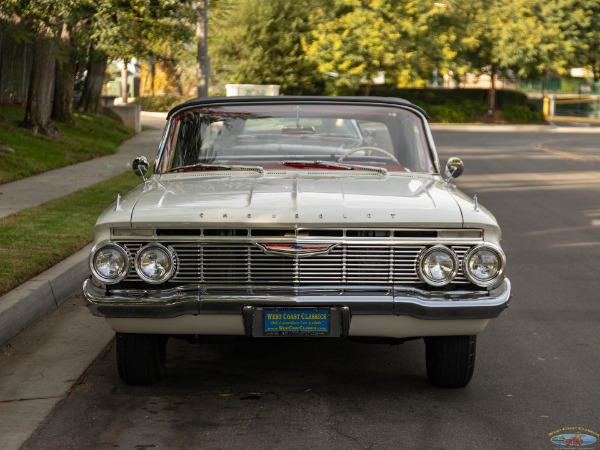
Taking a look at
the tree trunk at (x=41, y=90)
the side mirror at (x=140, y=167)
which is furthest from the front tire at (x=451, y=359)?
the tree trunk at (x=41, y=90)

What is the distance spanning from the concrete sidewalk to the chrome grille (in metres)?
2.25

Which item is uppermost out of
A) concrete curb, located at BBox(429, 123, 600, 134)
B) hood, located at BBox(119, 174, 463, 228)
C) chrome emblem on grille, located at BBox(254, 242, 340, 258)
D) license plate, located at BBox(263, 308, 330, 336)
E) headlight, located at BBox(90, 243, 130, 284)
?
hood, located at BBox(119, 174, 463, 228)

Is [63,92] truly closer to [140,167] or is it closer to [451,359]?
[140,167]

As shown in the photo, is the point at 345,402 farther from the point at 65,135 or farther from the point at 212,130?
the point at 65,135

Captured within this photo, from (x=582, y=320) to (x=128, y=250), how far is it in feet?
13.0

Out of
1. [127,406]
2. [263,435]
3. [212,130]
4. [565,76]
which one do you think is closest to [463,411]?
[263,435]

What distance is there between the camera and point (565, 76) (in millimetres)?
80688

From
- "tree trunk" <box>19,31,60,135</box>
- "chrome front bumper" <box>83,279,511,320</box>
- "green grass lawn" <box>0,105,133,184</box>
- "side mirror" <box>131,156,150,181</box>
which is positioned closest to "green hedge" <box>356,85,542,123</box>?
"green grass lawn" <box>0,105,133,184</box>

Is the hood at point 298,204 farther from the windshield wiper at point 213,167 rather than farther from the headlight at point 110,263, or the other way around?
the windshield wiper at point 213,167

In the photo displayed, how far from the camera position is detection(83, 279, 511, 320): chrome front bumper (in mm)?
5965

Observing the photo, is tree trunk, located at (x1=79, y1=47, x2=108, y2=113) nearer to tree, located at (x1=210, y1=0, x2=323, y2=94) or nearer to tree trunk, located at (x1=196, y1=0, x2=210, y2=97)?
tree trunk, located at (x1=196, y1=0, x2=210, y2=97)

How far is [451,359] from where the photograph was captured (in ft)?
21.2

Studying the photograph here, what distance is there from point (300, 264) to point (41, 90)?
71.7 ft

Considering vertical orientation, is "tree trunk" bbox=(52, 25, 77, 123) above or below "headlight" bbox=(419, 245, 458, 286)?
above
